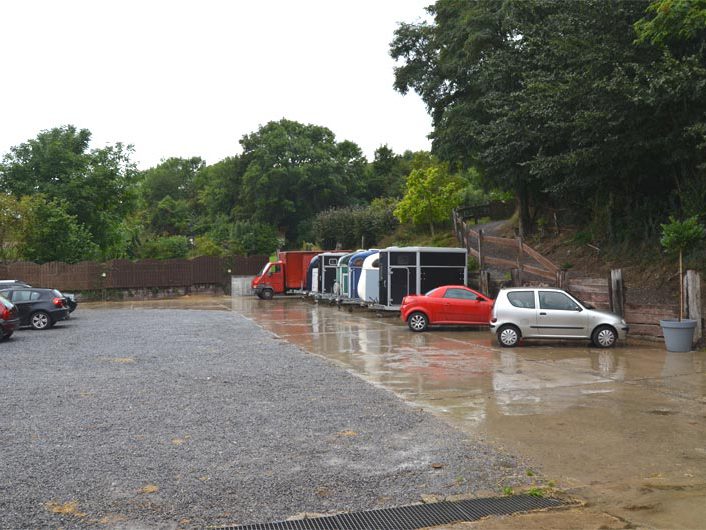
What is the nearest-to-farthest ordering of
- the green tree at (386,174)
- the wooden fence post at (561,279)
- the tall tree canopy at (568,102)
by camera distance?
the tall tree canopy at (568,102)
the wooden fence post at (561,279)
the green tree at (386,174)

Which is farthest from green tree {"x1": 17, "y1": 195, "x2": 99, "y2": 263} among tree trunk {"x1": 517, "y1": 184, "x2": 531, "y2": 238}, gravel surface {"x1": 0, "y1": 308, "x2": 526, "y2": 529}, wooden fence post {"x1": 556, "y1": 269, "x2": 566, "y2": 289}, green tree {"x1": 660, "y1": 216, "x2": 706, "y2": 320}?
green tree {"x1": 660, "y1": 216, "x2": 706, "y2": 320}

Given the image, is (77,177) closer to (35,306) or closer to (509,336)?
(35,306)

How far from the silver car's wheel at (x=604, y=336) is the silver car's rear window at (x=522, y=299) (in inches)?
60.7

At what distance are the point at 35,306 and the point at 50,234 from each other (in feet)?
64.9

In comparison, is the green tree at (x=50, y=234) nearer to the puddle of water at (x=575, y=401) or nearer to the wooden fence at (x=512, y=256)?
the wooden fence at (x=512, y=256)

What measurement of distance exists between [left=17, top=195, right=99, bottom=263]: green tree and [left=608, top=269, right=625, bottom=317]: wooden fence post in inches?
1192

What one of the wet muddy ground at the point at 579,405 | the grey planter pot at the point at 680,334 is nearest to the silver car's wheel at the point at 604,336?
the wet muddy ground at the point at 579,405

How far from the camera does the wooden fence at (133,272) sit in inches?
1480

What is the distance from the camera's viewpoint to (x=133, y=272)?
1631 inches

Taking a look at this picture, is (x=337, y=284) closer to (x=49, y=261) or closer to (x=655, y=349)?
(x=655, y=349)

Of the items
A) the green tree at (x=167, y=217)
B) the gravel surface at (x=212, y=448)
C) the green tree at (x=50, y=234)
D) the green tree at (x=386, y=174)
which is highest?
the green tree at (x=386, y=174)

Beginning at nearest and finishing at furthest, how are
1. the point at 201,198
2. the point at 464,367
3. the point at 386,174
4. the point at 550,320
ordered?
1. the point at 464,367
2. the point at 550,320
3. the point at 386,174
4. the point at 201,198

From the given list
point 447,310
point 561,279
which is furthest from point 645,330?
point 447,310

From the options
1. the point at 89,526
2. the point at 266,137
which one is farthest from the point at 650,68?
the point at 266,137
